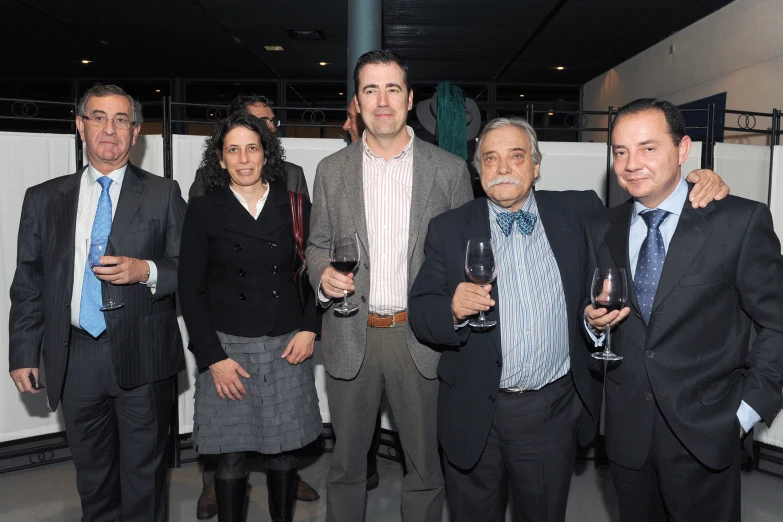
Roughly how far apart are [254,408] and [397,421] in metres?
0.59

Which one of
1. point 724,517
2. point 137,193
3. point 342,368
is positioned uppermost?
point 137,193

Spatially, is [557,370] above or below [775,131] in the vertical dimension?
below

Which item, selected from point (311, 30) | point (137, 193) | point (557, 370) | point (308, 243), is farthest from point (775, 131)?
point (311, 30)

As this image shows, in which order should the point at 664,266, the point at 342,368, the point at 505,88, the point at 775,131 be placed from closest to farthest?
the point at 664,266 → the point at 342,368 → the point at 775,131 → the point at 505,88

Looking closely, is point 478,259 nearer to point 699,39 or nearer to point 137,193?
point 137,193

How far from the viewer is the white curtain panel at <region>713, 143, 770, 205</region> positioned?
455 centimetres

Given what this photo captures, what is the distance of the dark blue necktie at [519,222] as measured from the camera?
2.40m

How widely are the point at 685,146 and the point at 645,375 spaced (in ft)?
2.44

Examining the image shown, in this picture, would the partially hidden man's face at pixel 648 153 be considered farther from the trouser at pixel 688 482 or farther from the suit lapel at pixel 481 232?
the trouser at pixel 688 482

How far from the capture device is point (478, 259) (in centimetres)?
213

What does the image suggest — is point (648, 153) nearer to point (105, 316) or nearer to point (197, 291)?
point (197, 291)

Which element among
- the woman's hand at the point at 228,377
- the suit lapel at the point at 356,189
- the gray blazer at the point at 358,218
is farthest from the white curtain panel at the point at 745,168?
the woman's hand at the point at 228,377

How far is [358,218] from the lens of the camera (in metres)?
2.66

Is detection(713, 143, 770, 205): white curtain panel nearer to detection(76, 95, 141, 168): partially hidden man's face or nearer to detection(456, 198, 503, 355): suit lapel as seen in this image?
detection(456, 198, 503, 355): suit lapel
